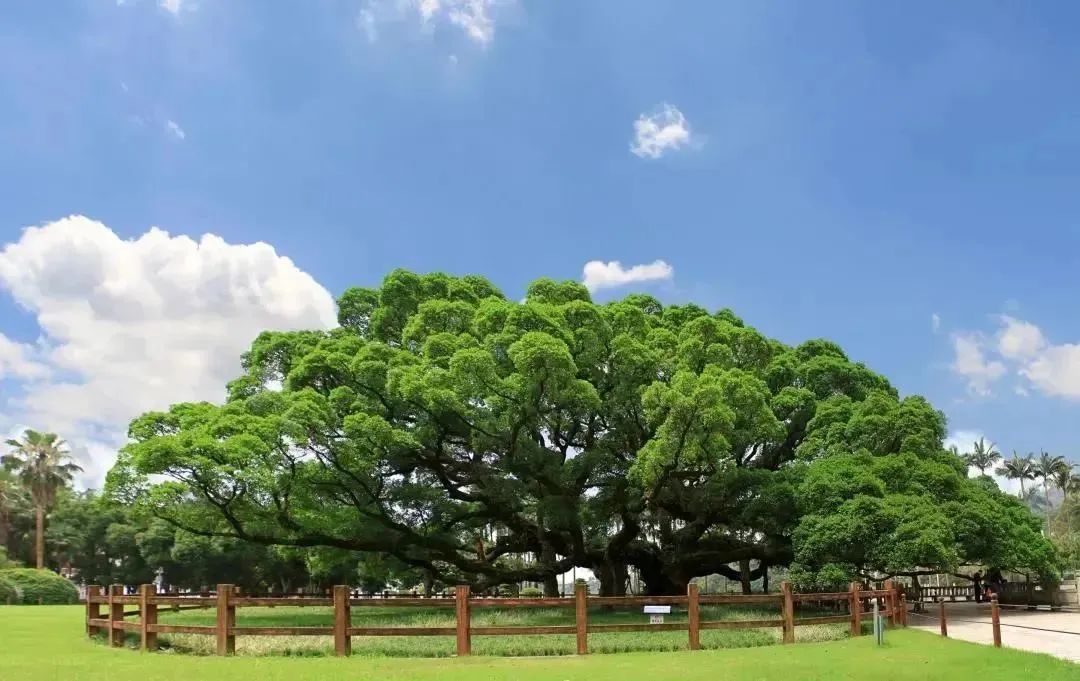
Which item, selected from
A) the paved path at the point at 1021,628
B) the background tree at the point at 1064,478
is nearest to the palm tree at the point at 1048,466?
the background tree at the point at 1064,478

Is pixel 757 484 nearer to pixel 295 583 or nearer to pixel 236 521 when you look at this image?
pixel 236 521

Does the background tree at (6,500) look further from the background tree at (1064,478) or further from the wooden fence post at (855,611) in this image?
the background tree at (1064,478)

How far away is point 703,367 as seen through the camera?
26797 mm

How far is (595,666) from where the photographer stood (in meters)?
12.1

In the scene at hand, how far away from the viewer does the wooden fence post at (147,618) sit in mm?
14320

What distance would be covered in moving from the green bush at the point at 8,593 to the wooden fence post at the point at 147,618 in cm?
3490

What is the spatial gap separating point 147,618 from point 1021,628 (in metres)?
19.1

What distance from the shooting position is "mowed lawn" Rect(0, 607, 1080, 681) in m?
11.0

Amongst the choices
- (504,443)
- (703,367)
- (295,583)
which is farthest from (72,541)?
(703,367)

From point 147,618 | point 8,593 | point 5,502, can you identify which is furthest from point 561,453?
point 5,502

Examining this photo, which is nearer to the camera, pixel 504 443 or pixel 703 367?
pixel 504 443

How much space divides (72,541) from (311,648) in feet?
166

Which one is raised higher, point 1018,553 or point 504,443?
point 504,443

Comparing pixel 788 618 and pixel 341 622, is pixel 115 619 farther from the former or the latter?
pixel 788 618
